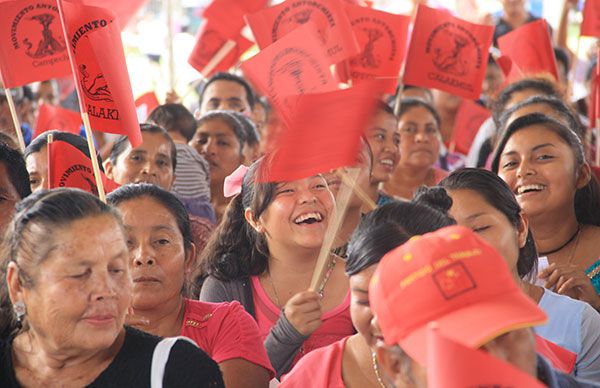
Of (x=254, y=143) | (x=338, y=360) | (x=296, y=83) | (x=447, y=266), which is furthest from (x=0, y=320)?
(x=254, y=143)

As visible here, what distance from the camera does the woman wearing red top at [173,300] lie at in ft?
9.21

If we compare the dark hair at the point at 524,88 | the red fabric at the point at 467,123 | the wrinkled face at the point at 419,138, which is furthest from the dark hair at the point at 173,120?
the red fabric at the point at 467,123

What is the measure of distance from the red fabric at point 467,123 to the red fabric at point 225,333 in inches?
138

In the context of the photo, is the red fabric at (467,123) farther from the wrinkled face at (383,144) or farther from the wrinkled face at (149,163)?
the wrinkled face at (149,163)

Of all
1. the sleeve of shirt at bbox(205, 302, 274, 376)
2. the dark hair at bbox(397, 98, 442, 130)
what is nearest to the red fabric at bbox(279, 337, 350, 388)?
the sleeve of shirt at bbox(205, 302, 274, 376)

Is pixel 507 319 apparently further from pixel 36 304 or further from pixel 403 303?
pixel 36 304

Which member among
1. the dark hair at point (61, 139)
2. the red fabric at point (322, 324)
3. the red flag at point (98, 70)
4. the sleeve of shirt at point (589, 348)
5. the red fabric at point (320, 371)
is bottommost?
the sleeve of shirt at point (589, 348)

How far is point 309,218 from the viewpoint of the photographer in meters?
3.28

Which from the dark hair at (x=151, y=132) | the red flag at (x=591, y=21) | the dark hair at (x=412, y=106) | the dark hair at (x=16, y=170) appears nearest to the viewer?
the dark hair at (x=16, y=170)

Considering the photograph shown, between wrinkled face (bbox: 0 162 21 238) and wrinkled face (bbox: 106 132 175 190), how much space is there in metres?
1.16

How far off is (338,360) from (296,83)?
1468mm

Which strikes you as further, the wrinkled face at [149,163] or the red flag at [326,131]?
the wrinkled face at [149,163]

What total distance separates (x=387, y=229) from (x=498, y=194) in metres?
0.73

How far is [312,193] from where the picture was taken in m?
3.30
